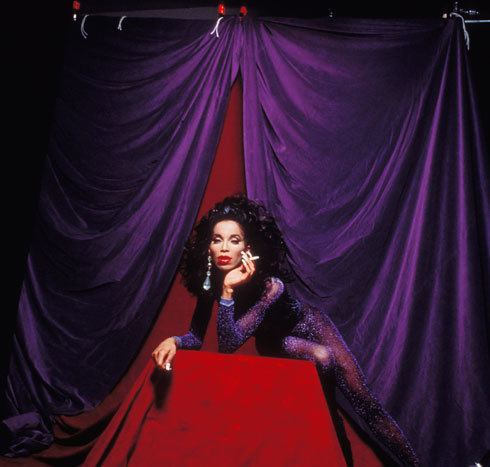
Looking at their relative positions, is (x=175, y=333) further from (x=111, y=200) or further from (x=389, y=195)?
(x=389, y=195)

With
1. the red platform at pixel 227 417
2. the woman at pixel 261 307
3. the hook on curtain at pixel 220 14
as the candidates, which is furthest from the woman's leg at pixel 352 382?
the hook on curtain at pixel 220 14

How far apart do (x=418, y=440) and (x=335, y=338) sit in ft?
1.60

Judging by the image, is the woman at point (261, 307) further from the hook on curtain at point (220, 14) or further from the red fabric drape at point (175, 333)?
the hook on curtain at point (220, 14)

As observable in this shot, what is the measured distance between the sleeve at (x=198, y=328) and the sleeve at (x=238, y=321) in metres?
0.09

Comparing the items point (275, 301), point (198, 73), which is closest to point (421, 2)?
point (198, 73)

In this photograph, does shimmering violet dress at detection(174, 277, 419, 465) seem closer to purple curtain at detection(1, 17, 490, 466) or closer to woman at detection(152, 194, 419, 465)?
woman at detection(152, 194, 419, 465)

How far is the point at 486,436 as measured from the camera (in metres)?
1.88

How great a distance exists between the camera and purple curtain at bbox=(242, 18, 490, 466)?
1946mm

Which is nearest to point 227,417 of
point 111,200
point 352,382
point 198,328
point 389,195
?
point 198,328

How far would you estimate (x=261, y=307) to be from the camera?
1.80 meters

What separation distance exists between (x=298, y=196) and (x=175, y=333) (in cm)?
81

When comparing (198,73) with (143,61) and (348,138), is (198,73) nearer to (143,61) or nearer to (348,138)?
(143,61)

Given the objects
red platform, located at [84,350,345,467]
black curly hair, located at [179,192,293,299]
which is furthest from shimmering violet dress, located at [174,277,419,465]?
red platform, located at [84,350,345,467]

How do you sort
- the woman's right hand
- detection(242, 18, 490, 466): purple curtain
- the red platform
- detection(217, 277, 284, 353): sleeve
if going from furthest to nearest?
detection(242, 18, 490, 466): purple curtain < detection(217, 277, 284, 353): sleeve < the woman's right hand < the red platform
